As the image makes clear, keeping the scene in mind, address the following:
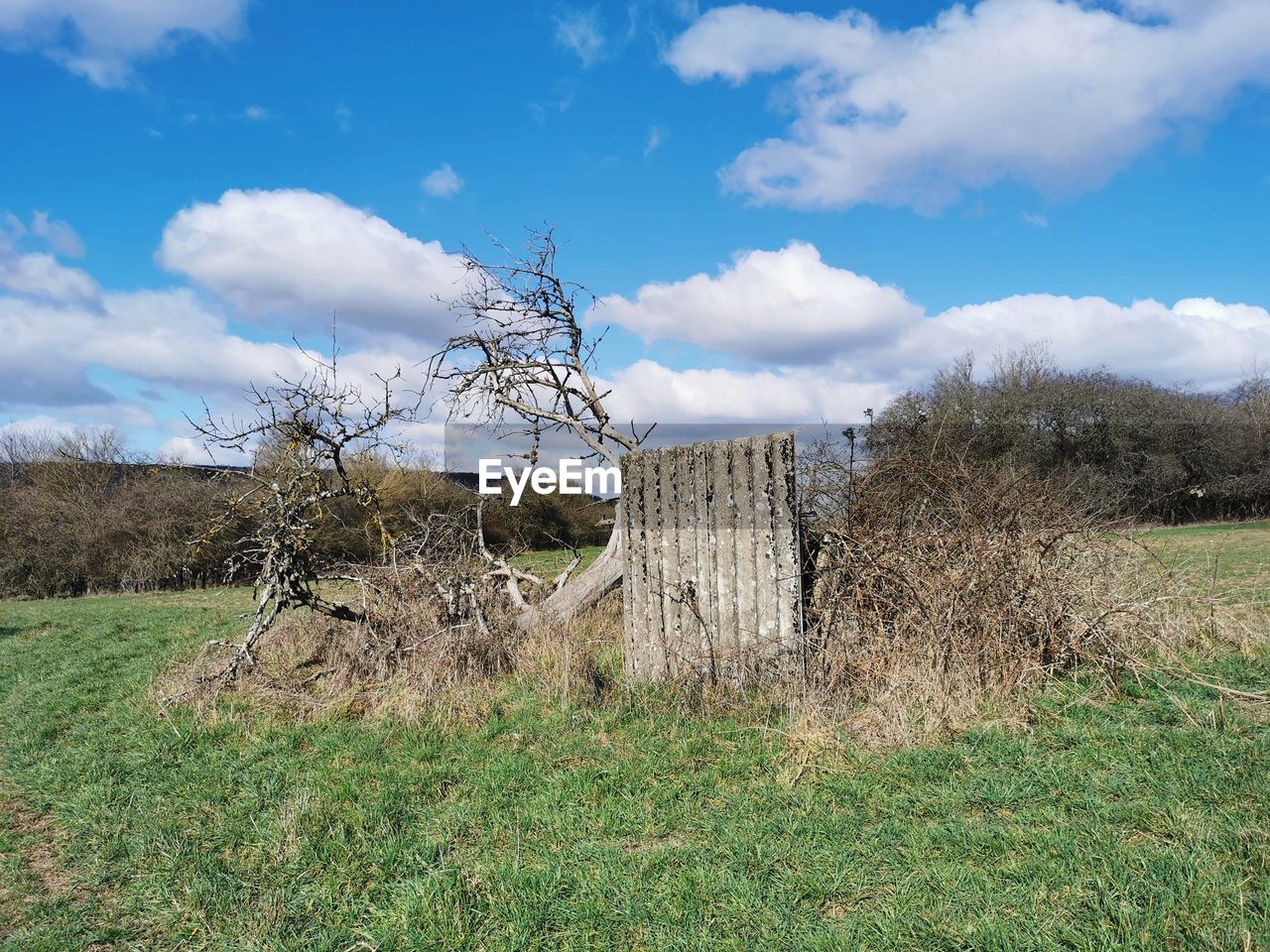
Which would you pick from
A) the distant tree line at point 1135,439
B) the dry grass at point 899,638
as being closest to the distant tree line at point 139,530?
the dry grass at point 899,638

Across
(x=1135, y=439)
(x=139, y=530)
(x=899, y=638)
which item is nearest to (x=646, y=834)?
(x=899, y=638)

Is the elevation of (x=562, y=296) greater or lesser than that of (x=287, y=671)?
→ greater

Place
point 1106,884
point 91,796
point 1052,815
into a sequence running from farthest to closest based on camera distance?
point 91,796 < point 1052,815 < point 1106,884

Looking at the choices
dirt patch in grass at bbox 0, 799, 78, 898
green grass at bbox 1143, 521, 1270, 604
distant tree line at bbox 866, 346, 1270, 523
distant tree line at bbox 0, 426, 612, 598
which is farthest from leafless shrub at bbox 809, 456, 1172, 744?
distant tree line at bbox 866, 346, 1270, 523

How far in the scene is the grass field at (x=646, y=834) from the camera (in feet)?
9.77

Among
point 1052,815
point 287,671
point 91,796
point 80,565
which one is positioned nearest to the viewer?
point 1052,815

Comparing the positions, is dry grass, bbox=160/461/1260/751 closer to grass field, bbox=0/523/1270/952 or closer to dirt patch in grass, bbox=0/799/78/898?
grass field, bbox=0/523/1270/952

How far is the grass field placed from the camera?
2.98 metres

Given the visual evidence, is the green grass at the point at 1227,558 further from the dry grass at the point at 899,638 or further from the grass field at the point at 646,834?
the grass field at the point at 646,834

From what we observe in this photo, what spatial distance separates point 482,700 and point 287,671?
2.25m

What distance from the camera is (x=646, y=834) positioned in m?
3.76

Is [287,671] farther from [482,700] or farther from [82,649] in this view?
[82,649]

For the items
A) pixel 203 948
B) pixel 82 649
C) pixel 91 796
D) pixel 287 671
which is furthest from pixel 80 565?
pixel 203 948

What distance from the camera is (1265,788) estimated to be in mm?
3699
